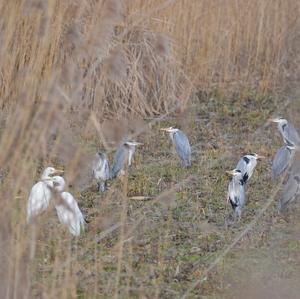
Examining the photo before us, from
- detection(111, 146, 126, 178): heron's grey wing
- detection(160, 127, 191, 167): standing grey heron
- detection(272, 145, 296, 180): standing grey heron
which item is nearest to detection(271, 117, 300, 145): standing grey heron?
detection(272, 145, 296, 180): standing grey heron

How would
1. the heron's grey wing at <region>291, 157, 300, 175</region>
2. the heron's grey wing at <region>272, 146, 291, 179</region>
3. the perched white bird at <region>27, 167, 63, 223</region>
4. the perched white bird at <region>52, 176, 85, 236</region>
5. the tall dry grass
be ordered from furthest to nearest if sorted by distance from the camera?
1. the heron's grey wing at <region>272, 146, 291, 179</region>
2. the heron's grey wing at <region>291, 157, 300, 175</region>
3. the perched white bird at <region>52, 176, 85, 236</region>
4. the perched white bird at <region>27, 167, 63, 223</region>
5. the tall dry grass

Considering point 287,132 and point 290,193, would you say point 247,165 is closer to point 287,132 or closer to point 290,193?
point 290,193

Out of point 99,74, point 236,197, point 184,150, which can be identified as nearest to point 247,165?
point 184,150

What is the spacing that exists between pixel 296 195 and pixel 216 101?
288 cm

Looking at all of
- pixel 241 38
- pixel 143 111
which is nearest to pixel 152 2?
pixel 143 111

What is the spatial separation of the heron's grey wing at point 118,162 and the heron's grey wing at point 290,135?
53.7 inches

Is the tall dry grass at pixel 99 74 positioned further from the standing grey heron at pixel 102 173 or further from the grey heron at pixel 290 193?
the grey heron at pixel 290 193

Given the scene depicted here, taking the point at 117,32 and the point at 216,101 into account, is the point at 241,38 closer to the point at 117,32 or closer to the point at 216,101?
the point at 216,101

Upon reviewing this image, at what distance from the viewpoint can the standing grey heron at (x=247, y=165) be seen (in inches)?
222

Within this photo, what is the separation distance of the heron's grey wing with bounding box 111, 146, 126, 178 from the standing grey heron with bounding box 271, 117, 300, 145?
1.37 metres

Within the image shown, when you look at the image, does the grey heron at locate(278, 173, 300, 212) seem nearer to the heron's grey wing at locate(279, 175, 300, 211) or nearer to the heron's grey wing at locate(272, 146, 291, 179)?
the heron's grey wing at locate(279, 175, 300, 211)

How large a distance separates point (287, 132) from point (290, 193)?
4.91ft

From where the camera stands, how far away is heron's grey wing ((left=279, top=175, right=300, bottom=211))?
5.25m

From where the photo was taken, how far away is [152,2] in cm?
725
